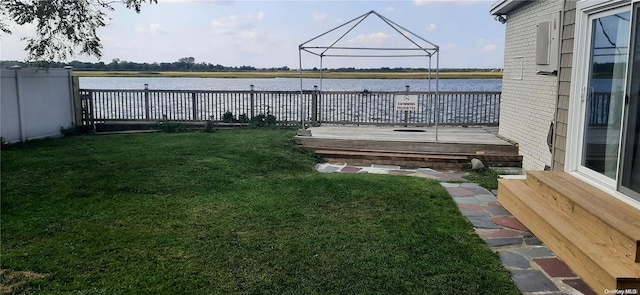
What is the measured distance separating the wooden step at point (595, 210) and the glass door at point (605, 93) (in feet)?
0.75

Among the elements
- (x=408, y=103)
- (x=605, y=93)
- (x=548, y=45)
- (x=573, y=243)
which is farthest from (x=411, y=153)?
(x=573, y=243)

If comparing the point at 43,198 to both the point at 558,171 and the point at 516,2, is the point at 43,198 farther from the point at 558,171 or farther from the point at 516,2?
the point at 516,2

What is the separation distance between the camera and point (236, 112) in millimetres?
13102

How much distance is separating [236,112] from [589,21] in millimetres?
9862

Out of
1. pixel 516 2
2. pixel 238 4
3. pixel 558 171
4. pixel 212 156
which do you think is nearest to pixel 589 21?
pixel 558 171

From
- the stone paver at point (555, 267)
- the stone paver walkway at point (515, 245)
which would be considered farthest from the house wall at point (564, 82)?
the stone paver at point (555, 267)

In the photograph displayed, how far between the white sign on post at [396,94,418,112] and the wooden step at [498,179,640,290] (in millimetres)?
5516

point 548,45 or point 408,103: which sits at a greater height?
point 548,45

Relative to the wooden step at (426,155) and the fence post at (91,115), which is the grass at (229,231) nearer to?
the wooden step at (426,155)

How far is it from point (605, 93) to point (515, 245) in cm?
151

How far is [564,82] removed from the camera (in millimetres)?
4980

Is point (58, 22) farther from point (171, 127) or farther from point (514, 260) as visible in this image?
point (514, 260)

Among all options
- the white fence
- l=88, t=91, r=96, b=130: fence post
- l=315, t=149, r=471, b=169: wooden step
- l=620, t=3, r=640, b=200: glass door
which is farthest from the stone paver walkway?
l=88, t=91, r=96, b=130: fence post

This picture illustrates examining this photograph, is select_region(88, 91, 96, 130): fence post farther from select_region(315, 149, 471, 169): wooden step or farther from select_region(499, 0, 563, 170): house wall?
select_region(499, 0, 563, 170): house wall
